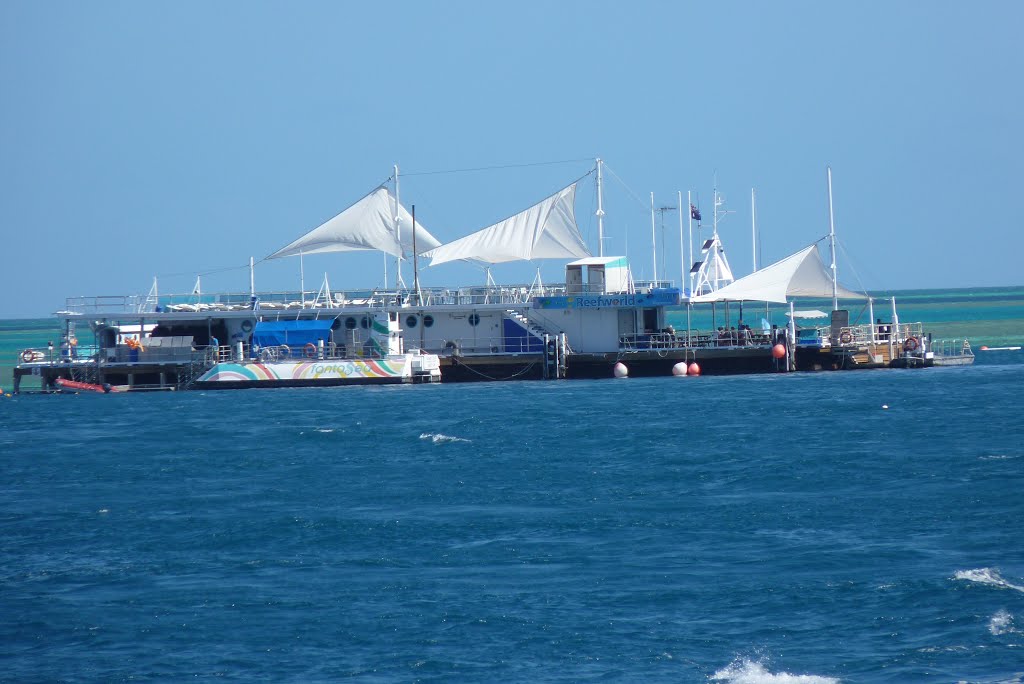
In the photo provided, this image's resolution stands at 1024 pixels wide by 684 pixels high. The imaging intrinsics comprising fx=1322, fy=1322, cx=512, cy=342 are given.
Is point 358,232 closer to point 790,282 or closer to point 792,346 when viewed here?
point 790,282

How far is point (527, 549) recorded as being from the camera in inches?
955

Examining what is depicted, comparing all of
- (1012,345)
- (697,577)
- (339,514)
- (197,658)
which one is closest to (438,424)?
(339,514)

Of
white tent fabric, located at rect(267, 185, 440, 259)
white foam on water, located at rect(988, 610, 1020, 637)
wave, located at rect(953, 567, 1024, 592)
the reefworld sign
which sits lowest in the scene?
white foam on water, located at rect(988, 610, 1020, 637)

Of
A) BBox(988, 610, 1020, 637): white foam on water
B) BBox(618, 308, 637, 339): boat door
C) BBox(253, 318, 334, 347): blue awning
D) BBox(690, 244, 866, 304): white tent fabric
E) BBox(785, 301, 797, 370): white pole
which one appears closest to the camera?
BBox(988, 610, 1020, 637): white foam on water

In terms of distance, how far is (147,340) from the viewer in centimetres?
5712

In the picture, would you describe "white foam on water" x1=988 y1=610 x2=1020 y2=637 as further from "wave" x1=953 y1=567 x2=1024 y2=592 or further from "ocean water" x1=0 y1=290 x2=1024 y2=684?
"wave" x1=953 y1=567 x2=1024 y2=592

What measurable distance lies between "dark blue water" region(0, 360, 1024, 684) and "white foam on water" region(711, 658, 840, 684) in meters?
0.05

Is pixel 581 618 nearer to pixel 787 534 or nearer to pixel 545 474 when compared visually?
pixel 787 534

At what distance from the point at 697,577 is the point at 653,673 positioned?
15.1 ft

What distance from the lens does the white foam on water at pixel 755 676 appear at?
16.7 meters

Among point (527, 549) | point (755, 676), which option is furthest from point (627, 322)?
point (755, 676)

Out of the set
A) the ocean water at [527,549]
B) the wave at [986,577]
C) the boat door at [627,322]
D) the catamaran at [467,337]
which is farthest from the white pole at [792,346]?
the wave at [986,577]

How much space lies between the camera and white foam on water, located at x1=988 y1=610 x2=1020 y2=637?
60.2ft

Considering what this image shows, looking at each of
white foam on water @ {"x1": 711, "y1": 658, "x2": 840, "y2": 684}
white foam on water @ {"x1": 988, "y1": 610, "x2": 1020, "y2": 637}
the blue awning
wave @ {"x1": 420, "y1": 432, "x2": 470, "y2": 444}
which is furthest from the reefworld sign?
white foam on water @ {"x1": 711, "y1": 658, "x2": 840, "y2": 684}
